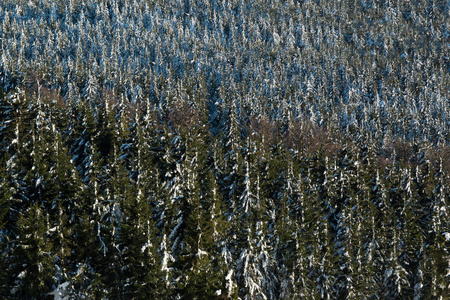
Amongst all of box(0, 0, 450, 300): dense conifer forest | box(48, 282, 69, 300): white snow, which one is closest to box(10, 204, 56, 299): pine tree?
box(0, 0, 450, 300): dense conifer forest

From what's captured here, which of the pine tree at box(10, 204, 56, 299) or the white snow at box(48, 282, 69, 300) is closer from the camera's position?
the pine tree at box(10, 204, 56, 299)

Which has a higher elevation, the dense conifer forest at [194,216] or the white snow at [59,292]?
the dense conifer forest at [194,216]

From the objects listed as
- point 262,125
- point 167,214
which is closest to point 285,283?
point 167,214

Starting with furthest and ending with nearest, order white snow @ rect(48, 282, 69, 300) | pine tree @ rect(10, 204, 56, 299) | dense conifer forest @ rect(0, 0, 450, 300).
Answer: white snow @ rect(48, 282, 69, 300), dense conifer forest @ rect(0, 0, 450, 300), pine tree @ rect(10, 204, 56, 299)

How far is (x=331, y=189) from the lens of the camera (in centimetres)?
4112

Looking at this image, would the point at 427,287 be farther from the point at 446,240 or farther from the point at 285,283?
the point at 285,283

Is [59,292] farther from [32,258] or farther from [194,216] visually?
[194,216]

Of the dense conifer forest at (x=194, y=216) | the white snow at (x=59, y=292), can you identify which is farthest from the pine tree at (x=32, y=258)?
the white snow at (x=59, y=292)

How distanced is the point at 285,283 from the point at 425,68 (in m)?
203

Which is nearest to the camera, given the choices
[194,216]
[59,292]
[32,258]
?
[32,258]

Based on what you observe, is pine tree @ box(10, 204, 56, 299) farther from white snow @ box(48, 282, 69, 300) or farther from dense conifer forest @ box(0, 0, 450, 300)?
white snow @ box(48, 282, 69, 300)

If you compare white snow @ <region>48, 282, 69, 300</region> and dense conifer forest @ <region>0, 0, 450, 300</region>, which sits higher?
dense conifer forest @ <region>0, 0, 450, 300</region>

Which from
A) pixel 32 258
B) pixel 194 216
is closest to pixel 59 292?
pixel 32 258

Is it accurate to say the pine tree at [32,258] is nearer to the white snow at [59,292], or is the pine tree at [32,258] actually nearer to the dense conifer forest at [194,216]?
the dense conifer forest at [194,216]
